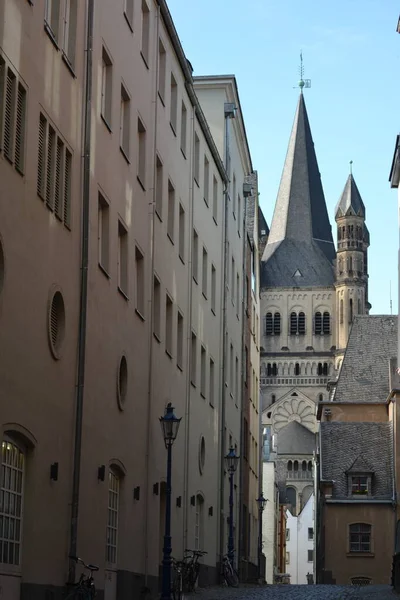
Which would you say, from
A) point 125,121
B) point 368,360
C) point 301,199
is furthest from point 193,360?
point 301,199

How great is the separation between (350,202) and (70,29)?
6078 inches

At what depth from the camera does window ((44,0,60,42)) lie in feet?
69.4

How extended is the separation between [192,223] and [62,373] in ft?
56.9

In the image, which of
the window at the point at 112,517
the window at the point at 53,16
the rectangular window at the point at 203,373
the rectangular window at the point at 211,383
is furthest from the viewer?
the rectangular window at the point at 211,383

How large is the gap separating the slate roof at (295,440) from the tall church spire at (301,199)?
24768mm

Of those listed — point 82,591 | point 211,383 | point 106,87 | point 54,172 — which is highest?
point 106,87

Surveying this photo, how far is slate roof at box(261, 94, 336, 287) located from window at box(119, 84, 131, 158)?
151313 mm

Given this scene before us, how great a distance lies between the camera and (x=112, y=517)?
26.4 meters

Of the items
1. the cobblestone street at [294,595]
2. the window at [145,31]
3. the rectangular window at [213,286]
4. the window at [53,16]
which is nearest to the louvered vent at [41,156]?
the window at [53,16]

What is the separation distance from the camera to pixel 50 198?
68.7 feet

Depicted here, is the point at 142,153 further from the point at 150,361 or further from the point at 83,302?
the point at 83,302

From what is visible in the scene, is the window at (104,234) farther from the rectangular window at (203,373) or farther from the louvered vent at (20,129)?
the rectangular window at (203,373)

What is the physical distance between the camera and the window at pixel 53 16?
69.4ft

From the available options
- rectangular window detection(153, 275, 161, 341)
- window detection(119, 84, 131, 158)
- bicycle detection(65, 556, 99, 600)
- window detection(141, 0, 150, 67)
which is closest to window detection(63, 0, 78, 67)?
window detection(119, 84, 131, 158)
